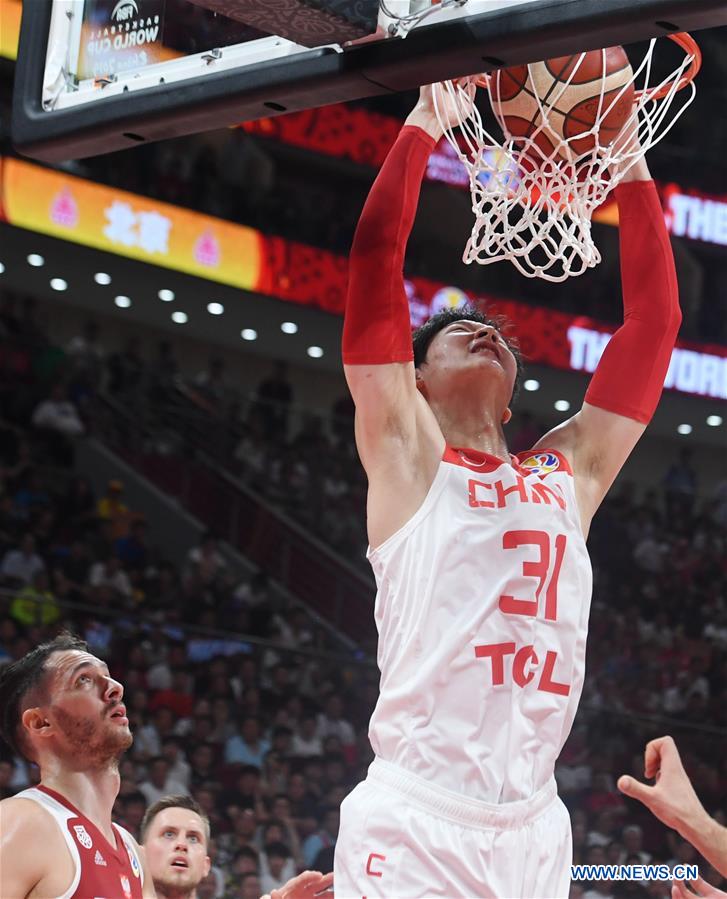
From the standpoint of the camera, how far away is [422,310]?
49.1ft

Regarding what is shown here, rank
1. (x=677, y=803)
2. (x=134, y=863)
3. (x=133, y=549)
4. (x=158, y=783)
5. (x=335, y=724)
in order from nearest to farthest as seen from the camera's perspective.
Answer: (x=677, y=803) < (x=134, y=863) < (x=158, y=783) < (x=335, y=724) < (x=133, y=549)

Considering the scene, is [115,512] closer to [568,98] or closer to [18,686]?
[18,686]

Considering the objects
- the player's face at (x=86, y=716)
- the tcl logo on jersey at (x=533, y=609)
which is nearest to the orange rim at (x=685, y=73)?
the tcl logo on jersey at (x=533, y=609)

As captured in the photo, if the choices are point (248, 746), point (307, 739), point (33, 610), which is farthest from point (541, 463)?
point (33, 610)

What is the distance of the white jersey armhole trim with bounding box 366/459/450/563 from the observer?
288 centimetres

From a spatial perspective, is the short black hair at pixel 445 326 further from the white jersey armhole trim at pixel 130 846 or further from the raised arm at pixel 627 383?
the white jersey armhole trim at pixel 130 846

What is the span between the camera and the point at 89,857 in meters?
3.25

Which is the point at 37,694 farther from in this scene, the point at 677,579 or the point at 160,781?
the point at 677,579

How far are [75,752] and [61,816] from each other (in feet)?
0.61

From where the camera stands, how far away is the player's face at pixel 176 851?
424 cm

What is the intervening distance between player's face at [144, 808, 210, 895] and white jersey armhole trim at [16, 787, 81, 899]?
98 centimetres

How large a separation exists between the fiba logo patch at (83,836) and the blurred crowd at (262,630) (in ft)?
15.0

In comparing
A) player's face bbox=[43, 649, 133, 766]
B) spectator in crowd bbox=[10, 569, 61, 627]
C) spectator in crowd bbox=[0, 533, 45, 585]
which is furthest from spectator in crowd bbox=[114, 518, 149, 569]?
player's face bbox=[43, 649, 133, 766]

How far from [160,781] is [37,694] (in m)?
5.38
